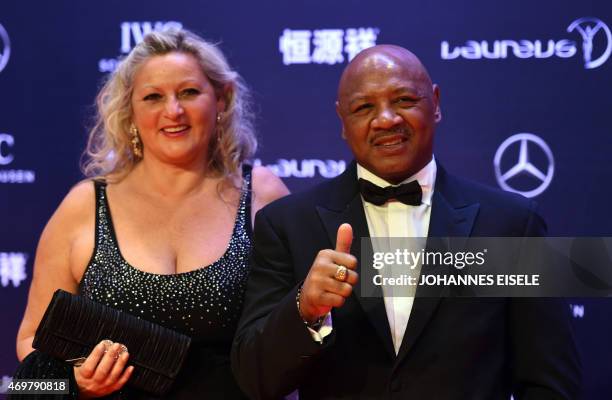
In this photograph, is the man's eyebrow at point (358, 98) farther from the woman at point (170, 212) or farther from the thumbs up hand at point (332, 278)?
the woman at point (170, 212)

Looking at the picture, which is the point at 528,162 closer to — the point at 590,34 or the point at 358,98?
the point at 590,34

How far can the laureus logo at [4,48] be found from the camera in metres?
3.32

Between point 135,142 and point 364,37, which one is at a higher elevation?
point 364,37

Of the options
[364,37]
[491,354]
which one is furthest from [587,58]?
[491,354]

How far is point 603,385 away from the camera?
10.1 feet

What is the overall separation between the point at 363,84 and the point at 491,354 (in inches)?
28.5

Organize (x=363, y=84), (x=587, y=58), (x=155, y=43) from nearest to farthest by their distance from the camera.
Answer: (x=363, y=84), (x=155, y=43), (x=587, y=58)

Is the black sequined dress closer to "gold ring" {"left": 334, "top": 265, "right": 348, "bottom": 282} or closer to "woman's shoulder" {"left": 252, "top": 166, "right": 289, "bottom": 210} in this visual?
"woman's shoulder" {"left": 252, "top": 166, "right": 289, "bottom": 210}

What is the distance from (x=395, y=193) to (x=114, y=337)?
2.97ft

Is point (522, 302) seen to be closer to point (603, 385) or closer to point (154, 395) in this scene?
point (154, 395)

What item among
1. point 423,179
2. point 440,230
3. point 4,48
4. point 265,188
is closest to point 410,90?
point 423,179

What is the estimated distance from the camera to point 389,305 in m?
2.02

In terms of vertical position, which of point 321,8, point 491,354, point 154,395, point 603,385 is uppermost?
point 321,8

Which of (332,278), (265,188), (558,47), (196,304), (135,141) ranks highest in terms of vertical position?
(558,47)
